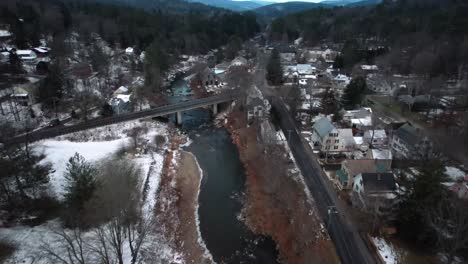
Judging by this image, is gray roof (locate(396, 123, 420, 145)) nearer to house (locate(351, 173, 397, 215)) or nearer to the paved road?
house (locate(351, 173, 397, 215))

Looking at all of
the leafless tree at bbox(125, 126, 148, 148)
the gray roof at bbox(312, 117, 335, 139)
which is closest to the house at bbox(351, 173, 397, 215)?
the gray roof at bbox(312, 117, 335, 139)

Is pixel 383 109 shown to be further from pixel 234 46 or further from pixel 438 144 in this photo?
pixel 234 46

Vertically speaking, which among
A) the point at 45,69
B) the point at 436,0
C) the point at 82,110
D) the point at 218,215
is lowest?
the point at 218,215

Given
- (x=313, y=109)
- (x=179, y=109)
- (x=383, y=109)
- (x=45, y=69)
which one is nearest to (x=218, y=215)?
(x=179, y=109)

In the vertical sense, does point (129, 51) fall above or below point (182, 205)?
above

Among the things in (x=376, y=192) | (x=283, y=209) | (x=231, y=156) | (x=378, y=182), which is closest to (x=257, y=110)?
Result: (x=231, y=156)

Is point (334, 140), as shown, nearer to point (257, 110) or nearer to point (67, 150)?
point (257, 110)

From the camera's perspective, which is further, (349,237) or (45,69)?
(45,69)
